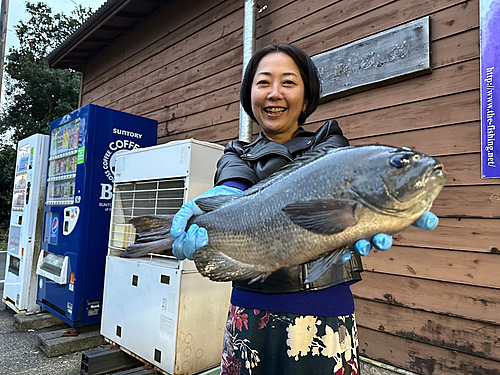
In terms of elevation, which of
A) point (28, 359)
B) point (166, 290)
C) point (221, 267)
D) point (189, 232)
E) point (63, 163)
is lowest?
point (28, 359)

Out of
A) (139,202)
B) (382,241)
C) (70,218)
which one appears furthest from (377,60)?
(70,218)

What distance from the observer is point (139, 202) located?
3.57 m

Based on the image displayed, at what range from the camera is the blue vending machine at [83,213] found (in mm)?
3949

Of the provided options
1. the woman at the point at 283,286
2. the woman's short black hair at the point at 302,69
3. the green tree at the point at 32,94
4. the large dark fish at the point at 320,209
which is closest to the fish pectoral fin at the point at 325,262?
the large dark fish at the point at 320,209

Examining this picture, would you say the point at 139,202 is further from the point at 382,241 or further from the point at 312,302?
the point at 382,241

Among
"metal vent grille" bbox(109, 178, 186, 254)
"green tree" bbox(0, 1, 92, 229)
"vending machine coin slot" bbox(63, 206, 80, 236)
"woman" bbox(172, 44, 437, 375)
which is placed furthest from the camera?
"green tree" bbox(0, 1, 92, 229)

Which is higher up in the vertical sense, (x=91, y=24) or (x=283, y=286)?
(x=91, y=24)

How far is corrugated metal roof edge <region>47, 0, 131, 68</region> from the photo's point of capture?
552 centimetres

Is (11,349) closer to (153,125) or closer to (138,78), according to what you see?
(153,125)

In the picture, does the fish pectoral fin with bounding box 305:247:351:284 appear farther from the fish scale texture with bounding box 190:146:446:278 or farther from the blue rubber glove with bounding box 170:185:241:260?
the blue rubber glove with bounding box 170:185:241:260

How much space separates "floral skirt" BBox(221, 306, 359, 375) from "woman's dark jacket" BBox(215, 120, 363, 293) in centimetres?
12

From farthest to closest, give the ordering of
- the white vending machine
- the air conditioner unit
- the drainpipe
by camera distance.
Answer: the white vending machine
the drainpipe
the air conditioner unit

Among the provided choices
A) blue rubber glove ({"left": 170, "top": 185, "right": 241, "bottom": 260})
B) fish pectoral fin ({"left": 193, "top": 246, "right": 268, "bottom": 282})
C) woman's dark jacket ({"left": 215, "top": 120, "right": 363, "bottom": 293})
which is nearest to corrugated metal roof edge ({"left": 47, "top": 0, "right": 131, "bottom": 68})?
woman's dark jacket ({"left": 215, "top": 120, "right": 363, "bottom": 293})

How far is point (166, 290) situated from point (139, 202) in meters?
1.07
